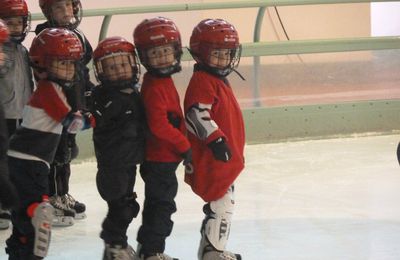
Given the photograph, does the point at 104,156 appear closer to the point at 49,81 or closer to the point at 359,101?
the point at 49,81

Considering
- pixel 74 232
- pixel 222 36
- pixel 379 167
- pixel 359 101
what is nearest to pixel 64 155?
pixel 74 232

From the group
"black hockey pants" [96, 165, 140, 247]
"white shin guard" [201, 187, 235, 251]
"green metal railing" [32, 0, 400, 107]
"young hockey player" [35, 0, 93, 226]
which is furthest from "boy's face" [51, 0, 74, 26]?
"green metal railing" [32, 0, 400, 107]

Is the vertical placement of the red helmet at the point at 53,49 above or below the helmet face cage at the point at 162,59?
above

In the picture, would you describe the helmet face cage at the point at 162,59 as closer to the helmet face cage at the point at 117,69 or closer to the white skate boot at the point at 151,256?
the helmet face cage at the point at 117,69

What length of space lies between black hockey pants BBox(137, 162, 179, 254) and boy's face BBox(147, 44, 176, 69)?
16.7 inches

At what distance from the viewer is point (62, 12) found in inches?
178

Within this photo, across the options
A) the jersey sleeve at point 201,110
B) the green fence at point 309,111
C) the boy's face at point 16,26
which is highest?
the boy's face at point 16,26

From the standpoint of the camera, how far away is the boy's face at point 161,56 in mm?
3721

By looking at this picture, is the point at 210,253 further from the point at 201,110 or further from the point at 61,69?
the point at 61,69

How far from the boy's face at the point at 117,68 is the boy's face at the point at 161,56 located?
0.10 meters

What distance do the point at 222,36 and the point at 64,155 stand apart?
135cm

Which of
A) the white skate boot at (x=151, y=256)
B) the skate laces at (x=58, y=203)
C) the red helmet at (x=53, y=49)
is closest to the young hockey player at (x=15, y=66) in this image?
the skate laces at (x=58, y=203)

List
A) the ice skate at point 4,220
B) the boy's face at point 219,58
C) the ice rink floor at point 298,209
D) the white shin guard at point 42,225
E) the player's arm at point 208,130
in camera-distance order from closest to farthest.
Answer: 1. the white shin guard at point 42,225
2. the player's arm at point 208,130
3. the boy's face at point 219,58
4. the ice rink floor at point 298,209
5. the ice skate at point 4,220

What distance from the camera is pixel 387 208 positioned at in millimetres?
5051
